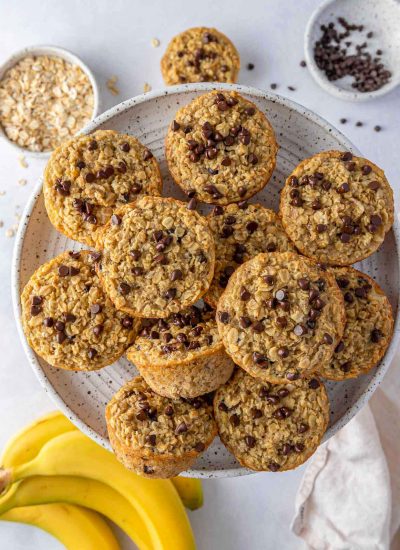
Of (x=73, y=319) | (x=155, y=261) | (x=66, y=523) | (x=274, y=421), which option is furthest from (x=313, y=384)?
(x=66, y=523)

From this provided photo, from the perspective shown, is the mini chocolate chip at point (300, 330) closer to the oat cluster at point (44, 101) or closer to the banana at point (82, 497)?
the banana at point (82, 497)

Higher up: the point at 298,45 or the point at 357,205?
the point at 298,45

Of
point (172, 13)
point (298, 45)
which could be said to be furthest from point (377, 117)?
point (172, 13)

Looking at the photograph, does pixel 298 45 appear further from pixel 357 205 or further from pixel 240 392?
pixel 240 392

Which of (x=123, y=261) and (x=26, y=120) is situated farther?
(x=26, y=120)

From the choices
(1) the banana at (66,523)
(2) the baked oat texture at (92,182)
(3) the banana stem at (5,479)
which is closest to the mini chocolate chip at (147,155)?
(2) the baked oat texture at (92,182)

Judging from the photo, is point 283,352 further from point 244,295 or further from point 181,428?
point 181,428
